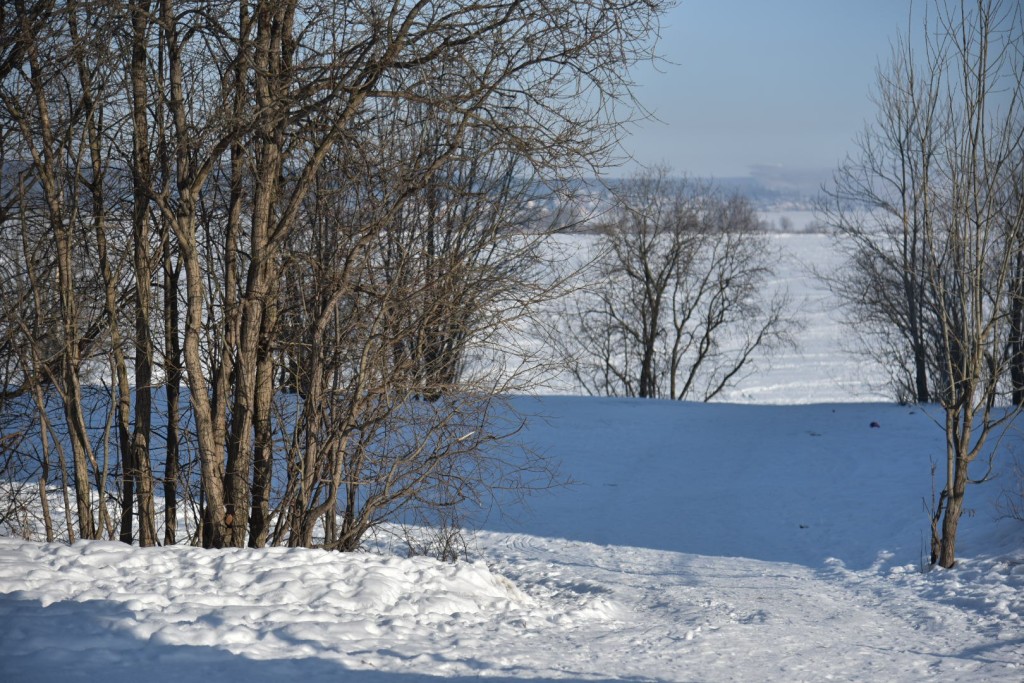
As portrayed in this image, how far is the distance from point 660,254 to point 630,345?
3490 millimetres

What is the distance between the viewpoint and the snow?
196 inches

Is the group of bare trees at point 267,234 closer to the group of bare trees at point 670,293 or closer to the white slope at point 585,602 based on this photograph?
the white slope at point 585,602

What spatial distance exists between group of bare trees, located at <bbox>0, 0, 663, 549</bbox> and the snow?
3.97 ft

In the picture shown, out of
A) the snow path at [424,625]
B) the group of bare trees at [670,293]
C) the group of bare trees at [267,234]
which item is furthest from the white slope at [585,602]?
the group of bare trees at [670,293]

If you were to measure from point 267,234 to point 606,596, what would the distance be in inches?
182

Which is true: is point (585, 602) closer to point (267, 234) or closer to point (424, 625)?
point (424, 625)

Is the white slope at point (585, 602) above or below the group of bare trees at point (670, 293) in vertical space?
below

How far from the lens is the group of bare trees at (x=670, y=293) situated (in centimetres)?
2922

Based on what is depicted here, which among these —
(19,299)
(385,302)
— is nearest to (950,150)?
(385,302)

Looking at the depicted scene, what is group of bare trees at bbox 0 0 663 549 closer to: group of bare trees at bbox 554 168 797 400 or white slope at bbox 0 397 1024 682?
white slope at bbox 0 397 1024 682

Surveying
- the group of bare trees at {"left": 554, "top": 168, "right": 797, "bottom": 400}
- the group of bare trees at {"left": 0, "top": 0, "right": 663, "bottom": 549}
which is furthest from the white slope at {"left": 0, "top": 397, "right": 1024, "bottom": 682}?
the group of bare trees at {"left": 554, "top": 168, "right": 797, "bottom": 400}

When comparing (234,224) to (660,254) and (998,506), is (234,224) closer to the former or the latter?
(998,506)

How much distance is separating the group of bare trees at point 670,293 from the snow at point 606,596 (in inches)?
554

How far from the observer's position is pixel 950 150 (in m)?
8.84
